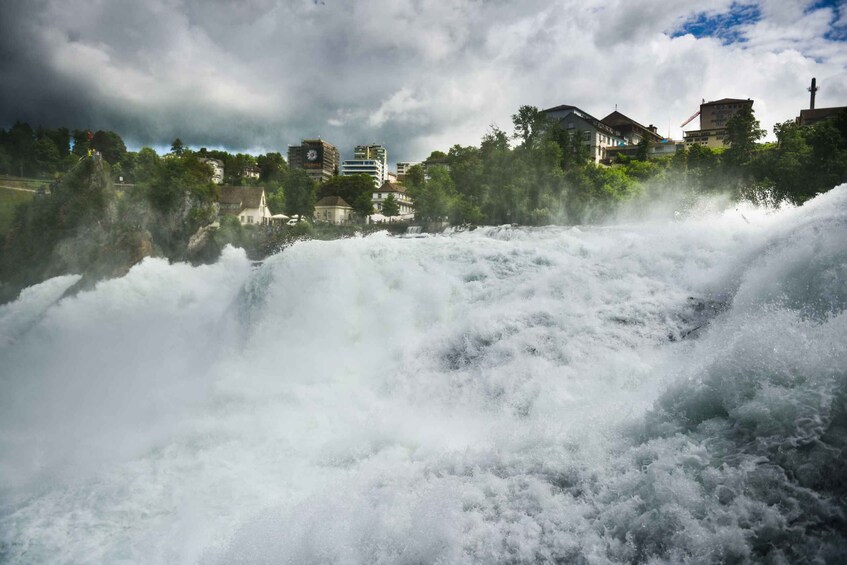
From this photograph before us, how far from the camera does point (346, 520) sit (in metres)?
A: 3.95

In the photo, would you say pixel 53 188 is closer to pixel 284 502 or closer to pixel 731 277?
pixel 284 502

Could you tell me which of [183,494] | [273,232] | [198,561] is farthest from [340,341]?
[273,232]

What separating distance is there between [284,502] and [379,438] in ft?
4.45

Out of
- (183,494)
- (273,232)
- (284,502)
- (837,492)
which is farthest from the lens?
(273,232)

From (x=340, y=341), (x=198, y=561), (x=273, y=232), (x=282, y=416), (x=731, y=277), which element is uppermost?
(x=273, y=232)

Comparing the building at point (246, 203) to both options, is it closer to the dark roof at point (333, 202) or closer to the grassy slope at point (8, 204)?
the dark roof at point (333, 202)

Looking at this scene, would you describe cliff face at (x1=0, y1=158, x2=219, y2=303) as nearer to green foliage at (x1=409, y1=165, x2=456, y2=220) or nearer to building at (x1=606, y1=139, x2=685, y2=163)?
green foliage at (x1=409, y1=165, x2=456, y2=220)

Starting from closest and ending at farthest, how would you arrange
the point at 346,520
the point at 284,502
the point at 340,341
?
1. the point at 346,520
2. the point at 284,502
3. the point at 340,341

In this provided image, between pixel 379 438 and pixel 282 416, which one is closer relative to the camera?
pixel 379 438

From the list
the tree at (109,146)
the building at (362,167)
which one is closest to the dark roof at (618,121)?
the tree at (109,146)

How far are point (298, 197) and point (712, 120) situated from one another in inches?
2158

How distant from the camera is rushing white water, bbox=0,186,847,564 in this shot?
10.5ft

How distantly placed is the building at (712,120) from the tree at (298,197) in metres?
47.7

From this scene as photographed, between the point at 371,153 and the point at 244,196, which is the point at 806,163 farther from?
the point at 371,153
